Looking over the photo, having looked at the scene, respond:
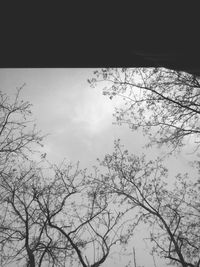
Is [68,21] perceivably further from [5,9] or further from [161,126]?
[161,126]

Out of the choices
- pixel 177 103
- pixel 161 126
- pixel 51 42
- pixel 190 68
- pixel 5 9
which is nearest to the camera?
pixel 5 9

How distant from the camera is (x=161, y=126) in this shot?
9.38 meters

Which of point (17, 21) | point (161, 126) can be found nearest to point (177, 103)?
point (161, 126)

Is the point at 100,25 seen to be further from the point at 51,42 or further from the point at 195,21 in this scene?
the point at 195,21

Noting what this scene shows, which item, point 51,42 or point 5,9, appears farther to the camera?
point 51,42

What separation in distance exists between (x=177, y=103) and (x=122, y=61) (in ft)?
24.2

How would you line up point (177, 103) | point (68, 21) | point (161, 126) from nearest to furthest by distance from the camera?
point (68, 21) → point (177, 103) → point (161, 126)

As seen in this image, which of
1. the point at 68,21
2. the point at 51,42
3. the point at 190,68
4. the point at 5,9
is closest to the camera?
the point at 5,9

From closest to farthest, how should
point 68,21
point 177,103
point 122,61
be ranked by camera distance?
point 68,21
point 122,61
point 177,103

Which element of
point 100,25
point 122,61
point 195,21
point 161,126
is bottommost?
point 195,21

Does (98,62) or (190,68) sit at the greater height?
(98,62)

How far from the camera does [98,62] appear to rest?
68.8 inches

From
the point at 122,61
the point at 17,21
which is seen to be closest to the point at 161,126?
the point at 122,61

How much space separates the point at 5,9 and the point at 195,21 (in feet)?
3.40
